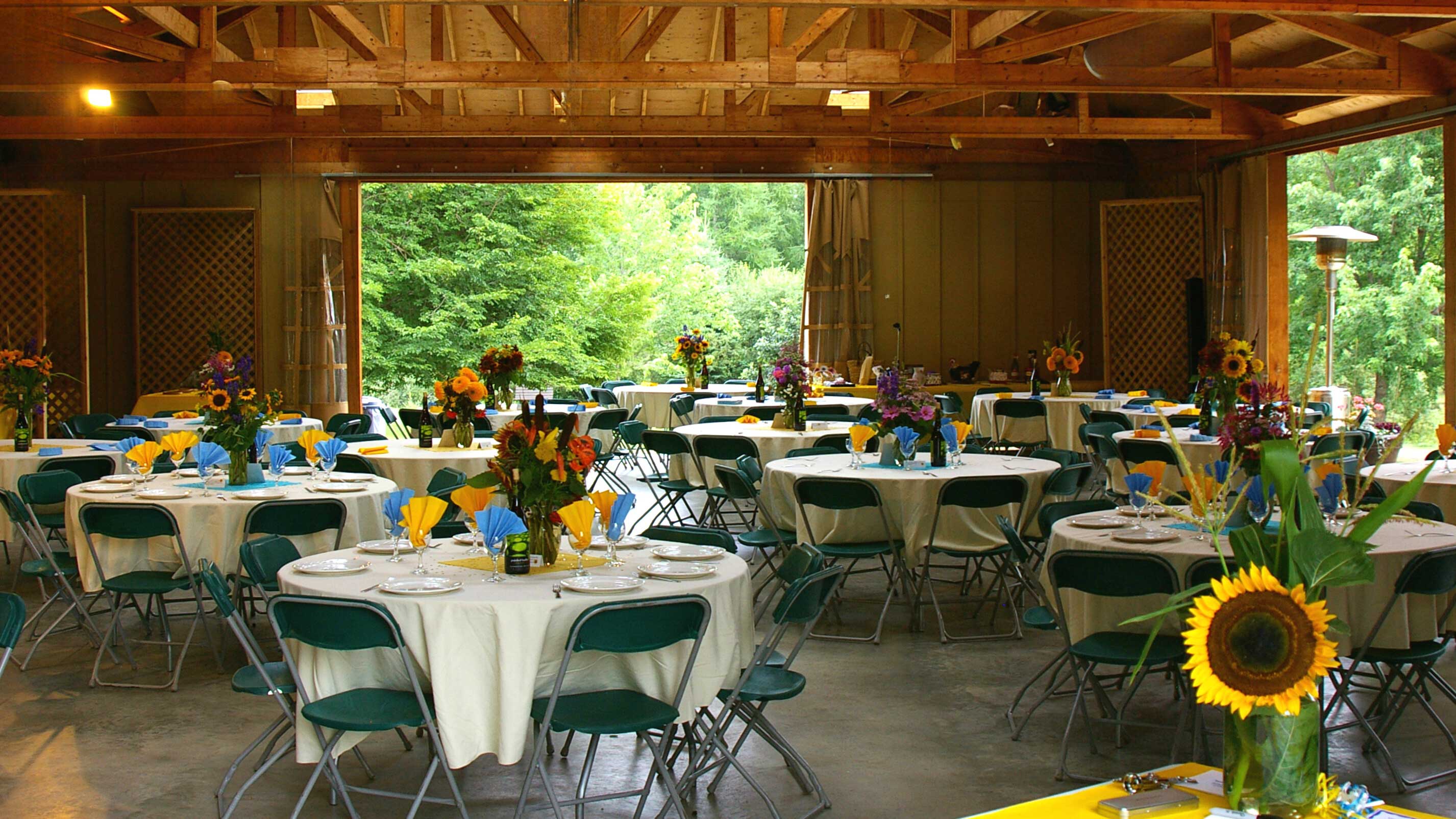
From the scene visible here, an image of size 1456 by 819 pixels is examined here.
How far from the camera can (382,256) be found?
17922 millimetres

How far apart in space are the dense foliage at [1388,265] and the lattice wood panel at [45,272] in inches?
568

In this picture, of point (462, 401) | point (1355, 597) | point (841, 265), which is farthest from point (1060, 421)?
point (1355, 597)

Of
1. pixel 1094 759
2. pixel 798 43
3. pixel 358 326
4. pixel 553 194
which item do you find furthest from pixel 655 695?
pixel 553 194

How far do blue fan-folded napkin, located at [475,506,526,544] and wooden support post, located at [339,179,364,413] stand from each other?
33.3 feet

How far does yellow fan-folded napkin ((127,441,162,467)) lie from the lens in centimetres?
539

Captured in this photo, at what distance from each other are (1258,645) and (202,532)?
4.35 m

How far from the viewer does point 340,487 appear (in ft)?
17.4

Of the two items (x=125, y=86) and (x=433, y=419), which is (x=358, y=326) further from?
(x=433, y=419)

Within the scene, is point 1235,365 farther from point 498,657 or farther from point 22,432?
point 22,432

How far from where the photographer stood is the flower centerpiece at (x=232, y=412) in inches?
208

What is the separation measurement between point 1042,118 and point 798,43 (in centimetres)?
273

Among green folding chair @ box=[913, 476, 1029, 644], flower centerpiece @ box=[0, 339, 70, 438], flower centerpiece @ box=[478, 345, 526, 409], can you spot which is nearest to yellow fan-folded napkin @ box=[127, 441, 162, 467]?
flower centerpiece @ box=[0, 339, 70, 438]

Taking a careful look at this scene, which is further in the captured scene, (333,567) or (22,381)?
(22,381)

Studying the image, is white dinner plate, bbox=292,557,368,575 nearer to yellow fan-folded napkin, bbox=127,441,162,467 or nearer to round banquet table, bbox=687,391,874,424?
yellow fan-folded napkin, bbox=127,441,162,467
